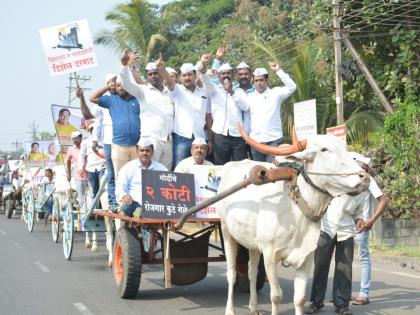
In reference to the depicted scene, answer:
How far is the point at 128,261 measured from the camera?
Answer: 8008mm

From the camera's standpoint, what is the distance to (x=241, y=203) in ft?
23.5

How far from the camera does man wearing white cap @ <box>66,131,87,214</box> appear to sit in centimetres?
1341

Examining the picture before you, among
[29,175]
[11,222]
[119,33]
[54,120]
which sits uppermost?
[119,33]

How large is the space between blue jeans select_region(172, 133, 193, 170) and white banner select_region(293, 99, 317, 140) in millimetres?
4337

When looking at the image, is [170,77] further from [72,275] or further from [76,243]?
[76,243]

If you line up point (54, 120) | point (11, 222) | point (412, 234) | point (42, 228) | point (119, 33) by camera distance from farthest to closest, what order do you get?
point (119, 33), point (11, 222), point (42, 228), point (54, 120), point (412, 234)

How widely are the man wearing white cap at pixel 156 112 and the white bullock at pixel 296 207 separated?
2.37m

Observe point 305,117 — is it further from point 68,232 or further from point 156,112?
point 68,232

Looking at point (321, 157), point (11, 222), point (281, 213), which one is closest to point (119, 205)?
point (281, 213)

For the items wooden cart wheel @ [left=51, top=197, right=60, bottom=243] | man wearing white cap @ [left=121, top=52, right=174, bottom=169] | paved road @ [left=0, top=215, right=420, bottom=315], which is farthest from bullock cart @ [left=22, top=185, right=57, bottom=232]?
man wearing white cap @ [left=121, top=52, right=174, bottom=169]

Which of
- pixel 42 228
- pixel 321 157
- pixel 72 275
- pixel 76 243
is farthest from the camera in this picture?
pixel 42 228

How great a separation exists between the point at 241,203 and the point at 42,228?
13.7 m

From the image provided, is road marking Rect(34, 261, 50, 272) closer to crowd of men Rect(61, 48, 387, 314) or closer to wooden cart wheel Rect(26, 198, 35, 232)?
crowd of men Rect(61, 48, 387, 314)

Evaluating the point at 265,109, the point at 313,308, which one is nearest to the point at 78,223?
the point at 265,109
